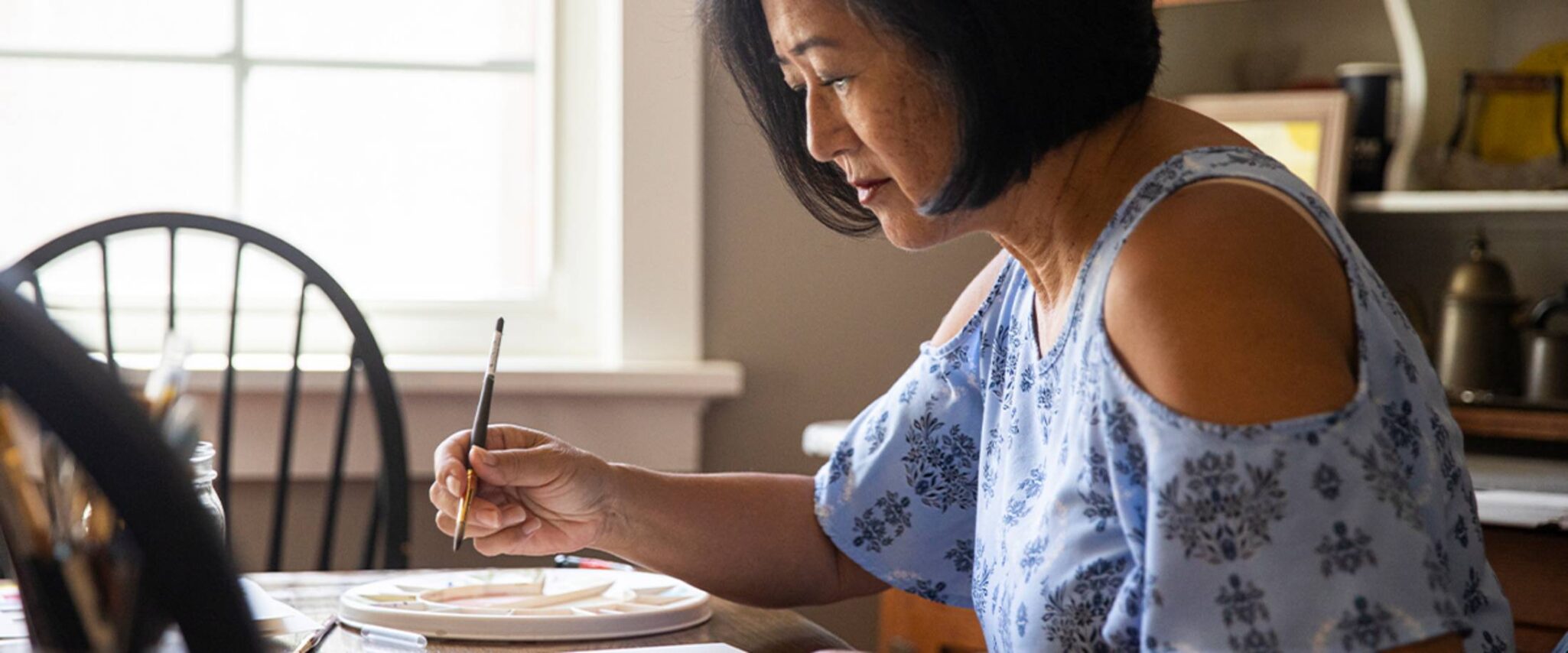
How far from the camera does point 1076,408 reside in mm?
922

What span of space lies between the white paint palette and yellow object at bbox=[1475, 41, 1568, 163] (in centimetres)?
136

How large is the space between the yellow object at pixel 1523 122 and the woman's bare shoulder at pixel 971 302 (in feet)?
3.48

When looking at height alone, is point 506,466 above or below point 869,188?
below

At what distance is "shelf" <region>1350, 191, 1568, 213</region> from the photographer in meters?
1.95

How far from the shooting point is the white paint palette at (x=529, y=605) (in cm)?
106

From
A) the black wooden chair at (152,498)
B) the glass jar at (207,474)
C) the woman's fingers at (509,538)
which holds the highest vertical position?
the black wooden chair at (152,498)

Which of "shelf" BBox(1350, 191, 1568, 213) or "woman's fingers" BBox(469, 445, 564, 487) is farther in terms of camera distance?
"shelf" BBox(1350, 191, 1568, 213)

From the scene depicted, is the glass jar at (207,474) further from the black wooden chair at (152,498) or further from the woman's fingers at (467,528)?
the black wooden chair at (152,498)

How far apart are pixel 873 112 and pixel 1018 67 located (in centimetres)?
10

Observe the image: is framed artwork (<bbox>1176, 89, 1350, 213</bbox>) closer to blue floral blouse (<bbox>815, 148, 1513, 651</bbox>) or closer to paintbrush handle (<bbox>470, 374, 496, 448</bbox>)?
blue floral blouse (<bbox>815, 148, 1513, 651</bbox>)

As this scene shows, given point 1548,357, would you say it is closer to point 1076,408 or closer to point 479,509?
point 1076,408

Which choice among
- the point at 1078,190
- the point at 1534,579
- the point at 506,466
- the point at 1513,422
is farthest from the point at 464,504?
the point at 1513,422

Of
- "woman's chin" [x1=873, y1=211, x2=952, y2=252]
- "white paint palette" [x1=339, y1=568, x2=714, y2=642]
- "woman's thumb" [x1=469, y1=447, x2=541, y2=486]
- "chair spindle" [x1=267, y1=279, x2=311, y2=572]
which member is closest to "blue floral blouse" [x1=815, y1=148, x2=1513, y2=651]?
"woman's chin" [x1=873, y1=211, x2=952, y2=252]

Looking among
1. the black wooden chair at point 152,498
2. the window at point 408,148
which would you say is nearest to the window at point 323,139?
the window at point 408,148
